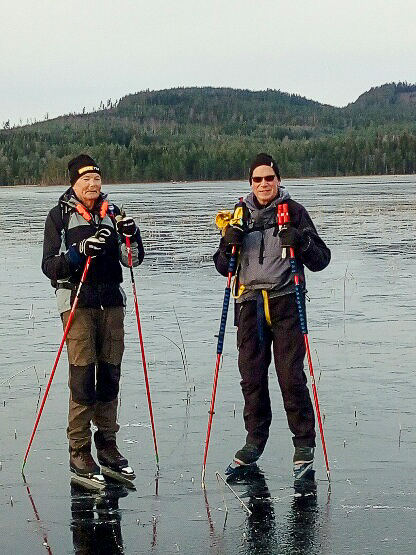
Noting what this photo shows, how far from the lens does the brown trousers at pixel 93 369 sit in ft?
23.4

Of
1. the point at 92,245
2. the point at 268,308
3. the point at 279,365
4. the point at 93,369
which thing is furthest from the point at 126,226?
the point at 279,365

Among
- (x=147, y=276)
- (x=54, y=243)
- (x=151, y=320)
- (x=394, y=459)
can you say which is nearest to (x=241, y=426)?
(x=394, y=459)

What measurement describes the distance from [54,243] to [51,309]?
7929 millimetres

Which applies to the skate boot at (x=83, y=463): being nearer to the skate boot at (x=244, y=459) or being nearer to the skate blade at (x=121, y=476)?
the skate blade at (x=121, y=476)

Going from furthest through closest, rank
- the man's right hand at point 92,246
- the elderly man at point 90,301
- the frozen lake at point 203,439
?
the elderly man at point 90,301 < the man's right hand at point 92,246 < the frozen lake at point 203,439

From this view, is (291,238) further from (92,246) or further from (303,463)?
(303,463)

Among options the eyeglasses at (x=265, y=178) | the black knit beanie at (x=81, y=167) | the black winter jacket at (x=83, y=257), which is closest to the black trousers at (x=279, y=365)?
the eyeglasses at (x=265, y=178)

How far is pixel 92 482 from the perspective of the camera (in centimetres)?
695

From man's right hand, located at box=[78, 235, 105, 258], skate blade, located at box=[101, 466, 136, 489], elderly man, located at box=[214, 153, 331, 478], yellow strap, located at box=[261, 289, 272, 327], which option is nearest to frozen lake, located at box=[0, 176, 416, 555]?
skate blade, located at box=[101, 466, 136, 489]

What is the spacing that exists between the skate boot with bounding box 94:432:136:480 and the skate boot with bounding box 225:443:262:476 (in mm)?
647

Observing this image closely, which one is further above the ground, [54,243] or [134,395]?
[54,243]

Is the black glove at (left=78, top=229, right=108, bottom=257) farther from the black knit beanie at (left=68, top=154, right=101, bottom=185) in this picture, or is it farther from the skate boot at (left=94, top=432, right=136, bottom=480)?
the skate boot at (left=94, top=432, right=136, bottom=480)

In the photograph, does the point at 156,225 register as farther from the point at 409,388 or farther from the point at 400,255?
the point at 409,388

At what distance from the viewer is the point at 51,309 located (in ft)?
49.3
